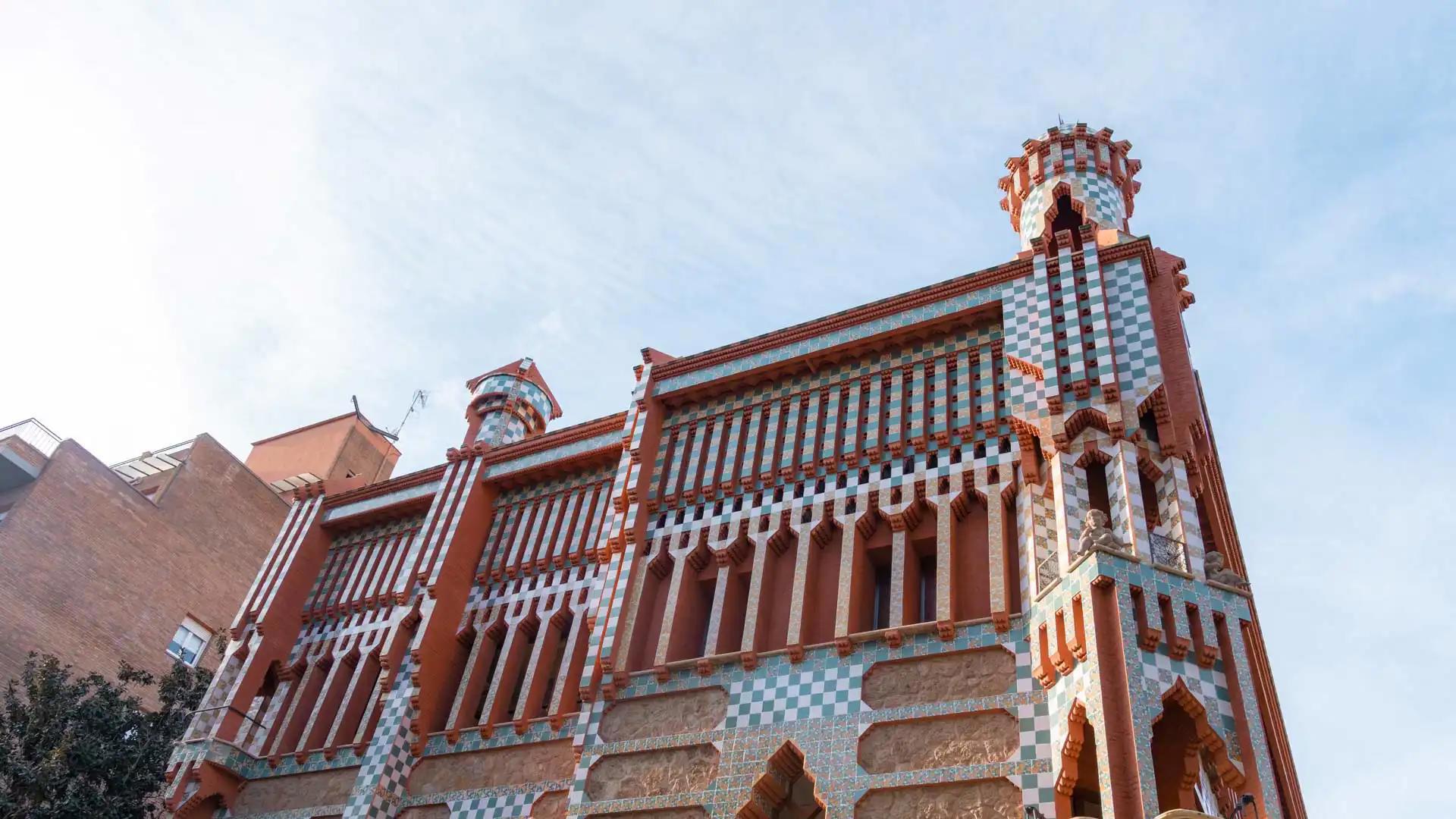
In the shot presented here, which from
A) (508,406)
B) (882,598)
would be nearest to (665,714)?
(882,598)

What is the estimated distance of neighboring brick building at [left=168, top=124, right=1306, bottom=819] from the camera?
34.5 feet

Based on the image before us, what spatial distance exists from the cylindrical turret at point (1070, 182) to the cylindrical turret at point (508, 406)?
7628 millimetres

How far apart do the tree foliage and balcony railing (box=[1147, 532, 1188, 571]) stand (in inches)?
490

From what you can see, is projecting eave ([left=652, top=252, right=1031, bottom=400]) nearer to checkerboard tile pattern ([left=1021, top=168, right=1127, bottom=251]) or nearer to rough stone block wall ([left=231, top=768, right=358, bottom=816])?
checkerboard tile pattern ([left=1021, top=168, right=1127, bottom=251])

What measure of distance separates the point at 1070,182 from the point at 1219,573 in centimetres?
624

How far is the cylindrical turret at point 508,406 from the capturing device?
18766mm

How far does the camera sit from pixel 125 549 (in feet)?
78.1

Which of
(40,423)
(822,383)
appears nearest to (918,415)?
(822,383)

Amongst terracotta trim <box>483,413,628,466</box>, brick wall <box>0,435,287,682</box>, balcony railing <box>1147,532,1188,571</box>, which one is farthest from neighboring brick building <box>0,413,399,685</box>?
balcony railing <box>1147,532,1188,571</box>

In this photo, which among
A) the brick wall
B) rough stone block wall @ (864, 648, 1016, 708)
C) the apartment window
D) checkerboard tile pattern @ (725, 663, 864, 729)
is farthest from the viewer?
the apartment window

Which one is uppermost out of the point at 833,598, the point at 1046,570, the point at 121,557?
the point at 121,557

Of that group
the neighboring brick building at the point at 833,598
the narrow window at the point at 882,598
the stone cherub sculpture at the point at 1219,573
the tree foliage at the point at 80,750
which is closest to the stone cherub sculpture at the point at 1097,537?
the neighboring brick building at the point at 833,598

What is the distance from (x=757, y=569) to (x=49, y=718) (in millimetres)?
9624

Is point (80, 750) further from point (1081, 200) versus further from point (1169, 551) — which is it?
point (1081, 200)
